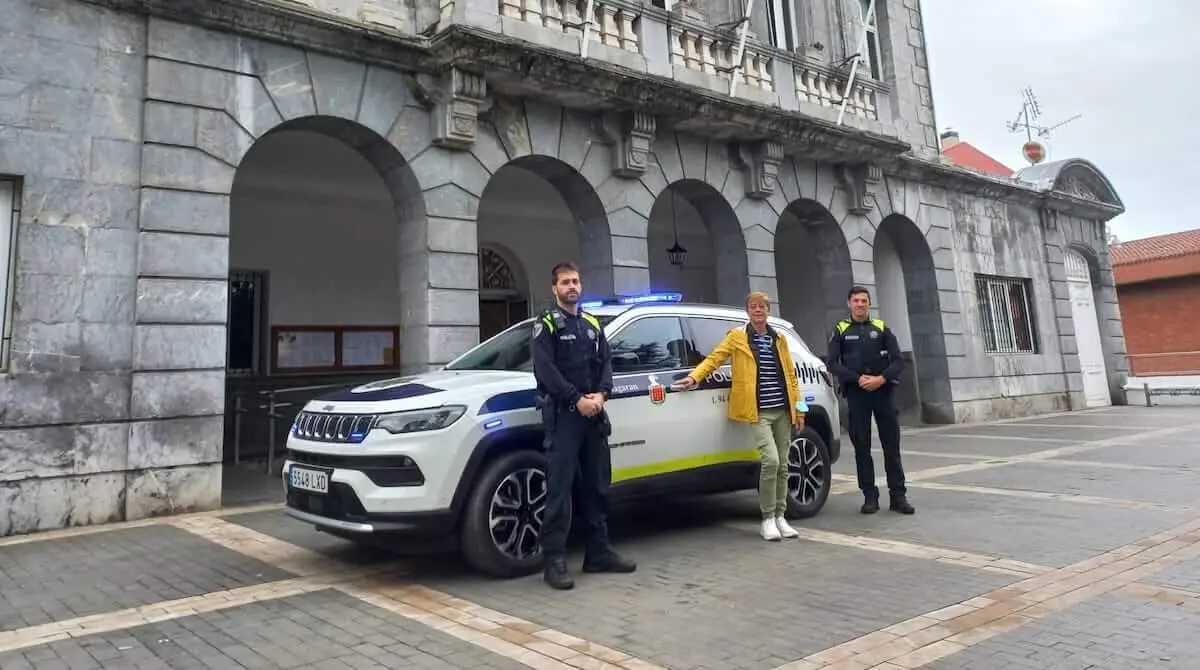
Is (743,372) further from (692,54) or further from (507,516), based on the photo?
(692,54)

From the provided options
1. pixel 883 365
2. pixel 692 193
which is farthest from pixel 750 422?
pixel 692 193

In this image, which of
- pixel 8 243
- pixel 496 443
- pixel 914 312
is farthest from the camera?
pixel 914 312

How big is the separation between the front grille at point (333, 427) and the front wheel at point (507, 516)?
81cm

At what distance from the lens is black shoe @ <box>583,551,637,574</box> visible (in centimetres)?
511

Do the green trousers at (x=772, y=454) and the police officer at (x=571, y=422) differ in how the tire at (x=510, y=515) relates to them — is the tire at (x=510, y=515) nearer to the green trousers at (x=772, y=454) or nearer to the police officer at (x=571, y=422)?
the police officer at (x=571, y=422)

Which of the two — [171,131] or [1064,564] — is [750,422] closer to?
[1064,564]

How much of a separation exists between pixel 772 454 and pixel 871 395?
5.21ft

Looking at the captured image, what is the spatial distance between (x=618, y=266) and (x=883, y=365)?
15.6 feet

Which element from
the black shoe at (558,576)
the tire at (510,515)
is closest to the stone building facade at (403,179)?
the tire at (510,515)

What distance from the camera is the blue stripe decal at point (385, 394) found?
4930 mm

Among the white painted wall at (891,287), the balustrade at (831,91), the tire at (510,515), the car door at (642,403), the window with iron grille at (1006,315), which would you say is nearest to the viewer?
the tire at (510,515)

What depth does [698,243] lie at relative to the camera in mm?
19312

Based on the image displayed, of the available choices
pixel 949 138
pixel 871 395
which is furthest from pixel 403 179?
pixel 949 138

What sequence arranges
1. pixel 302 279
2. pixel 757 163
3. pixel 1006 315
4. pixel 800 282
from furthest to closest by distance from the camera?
pixel 800 282 < pixel 1006 315 < pixel 757 163 < pixel 302 279
